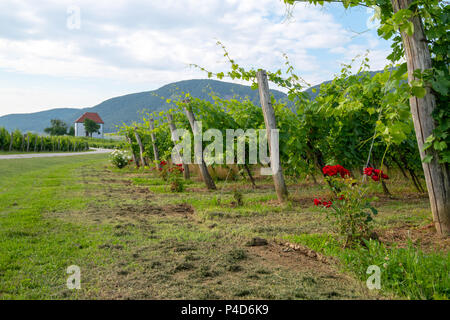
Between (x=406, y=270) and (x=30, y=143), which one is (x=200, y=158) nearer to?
A: (x=406, y=270)

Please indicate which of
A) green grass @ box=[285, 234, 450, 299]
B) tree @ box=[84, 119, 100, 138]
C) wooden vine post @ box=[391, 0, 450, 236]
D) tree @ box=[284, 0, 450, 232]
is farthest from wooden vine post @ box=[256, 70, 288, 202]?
tree @ box=[84, 119, 100, 138]

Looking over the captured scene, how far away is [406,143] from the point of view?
6910 millimetres

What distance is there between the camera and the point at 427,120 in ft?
11.7

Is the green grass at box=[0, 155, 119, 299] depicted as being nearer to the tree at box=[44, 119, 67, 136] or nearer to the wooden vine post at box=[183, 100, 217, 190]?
the wooden vine post at box=[183, 100, 217, 190]

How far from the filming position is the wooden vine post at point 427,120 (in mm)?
3543

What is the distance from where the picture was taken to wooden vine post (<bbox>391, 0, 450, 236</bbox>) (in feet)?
11.6

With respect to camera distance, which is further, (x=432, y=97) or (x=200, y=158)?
(x=200, y=158)

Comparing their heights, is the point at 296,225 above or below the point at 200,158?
below

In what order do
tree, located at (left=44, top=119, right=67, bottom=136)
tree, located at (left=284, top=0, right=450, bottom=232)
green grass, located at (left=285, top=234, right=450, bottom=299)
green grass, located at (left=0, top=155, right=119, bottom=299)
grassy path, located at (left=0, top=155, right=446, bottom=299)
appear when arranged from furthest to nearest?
1. tree, located at (left=44, top=119, right=67, bottom=136)
2. tree, located at (left=284, top=0, right=450, bottom=232)
3. green grass, located at (left=0, top=155, right=119, bottom=299)
4. grassy path, located at (left=0, top=155, right=446, bottom=299)
5. green grass, located at (left=285, top=234, right=450, bottom=299)

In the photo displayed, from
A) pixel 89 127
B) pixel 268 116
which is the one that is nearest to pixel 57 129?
pixel 89 127

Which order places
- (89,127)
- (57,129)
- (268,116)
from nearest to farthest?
(268,116)
(57,129)
(89,127)

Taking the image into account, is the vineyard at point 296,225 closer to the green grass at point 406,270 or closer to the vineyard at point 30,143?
the green grass at point 406,270
